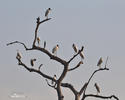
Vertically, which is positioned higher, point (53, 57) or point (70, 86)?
point (53, 57)

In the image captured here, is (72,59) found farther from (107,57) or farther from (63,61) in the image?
(107,57)

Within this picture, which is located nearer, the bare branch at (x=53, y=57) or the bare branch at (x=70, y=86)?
the bare branch at (x=53, y=57)

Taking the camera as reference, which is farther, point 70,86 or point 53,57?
point 70,86

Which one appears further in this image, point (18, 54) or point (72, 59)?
point (18, 54)

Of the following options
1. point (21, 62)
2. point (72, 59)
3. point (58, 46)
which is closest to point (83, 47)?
point (72, 59)

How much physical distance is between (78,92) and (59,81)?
2.34 feet

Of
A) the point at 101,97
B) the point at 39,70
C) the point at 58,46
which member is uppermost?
the point at 58,46

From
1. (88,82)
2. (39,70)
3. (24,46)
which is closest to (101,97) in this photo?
(88,82)

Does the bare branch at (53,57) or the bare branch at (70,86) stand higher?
the bare branch at (53,57)

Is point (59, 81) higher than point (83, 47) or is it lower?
lower

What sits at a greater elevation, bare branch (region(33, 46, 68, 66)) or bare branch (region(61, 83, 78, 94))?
bare branch (region(33, 46, 68, 66))

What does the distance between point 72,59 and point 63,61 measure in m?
0.29

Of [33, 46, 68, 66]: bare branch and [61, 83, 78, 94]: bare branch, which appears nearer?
Answer: [33, 46, 68, 66]: bare branch

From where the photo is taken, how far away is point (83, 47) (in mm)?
12078
